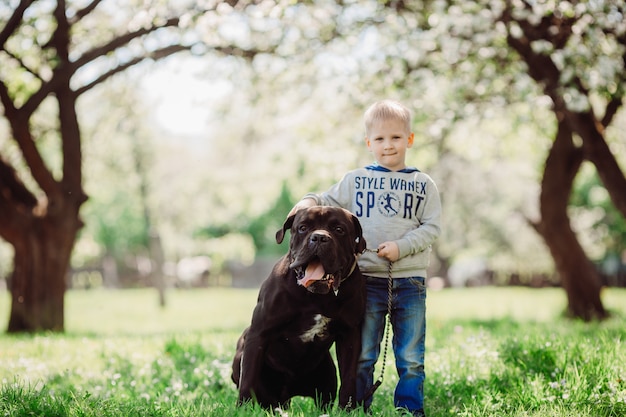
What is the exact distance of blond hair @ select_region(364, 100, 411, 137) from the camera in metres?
4.14

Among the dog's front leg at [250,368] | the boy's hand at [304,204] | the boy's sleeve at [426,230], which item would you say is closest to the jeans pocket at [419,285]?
the boy's sleeve at [426,230]

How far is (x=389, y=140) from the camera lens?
13.7ft

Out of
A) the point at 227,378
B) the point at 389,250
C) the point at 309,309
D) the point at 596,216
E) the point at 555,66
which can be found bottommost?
the point at 227,378

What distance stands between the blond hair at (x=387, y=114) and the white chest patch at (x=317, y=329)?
1244mm

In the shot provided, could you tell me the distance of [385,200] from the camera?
4.21 m

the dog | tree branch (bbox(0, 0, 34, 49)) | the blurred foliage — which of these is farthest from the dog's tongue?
the blurred foliage

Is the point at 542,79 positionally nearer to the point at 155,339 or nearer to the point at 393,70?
the point at 393,70

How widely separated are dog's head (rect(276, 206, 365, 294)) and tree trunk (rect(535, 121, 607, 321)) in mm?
9240

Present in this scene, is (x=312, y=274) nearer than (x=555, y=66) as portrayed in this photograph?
Yes

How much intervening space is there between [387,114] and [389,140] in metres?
0.16

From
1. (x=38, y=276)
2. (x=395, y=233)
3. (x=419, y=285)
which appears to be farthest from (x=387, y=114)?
(x=38, y=276)

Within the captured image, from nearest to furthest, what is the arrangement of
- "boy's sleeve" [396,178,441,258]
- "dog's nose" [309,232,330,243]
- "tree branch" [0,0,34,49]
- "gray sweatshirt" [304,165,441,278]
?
"dog's nose" [309,232,330,243] < "boy's sleeve" [396,178,441,258] < "gray sweatshirt" [304,165,441,278] < "tree branch" [0,0,34,49]

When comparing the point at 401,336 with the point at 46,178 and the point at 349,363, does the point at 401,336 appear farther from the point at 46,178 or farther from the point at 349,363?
the point at 46,178

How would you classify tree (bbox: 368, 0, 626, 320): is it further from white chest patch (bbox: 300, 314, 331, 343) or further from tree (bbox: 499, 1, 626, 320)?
white chest patch (bbox: 300, 314, 331, 343)
